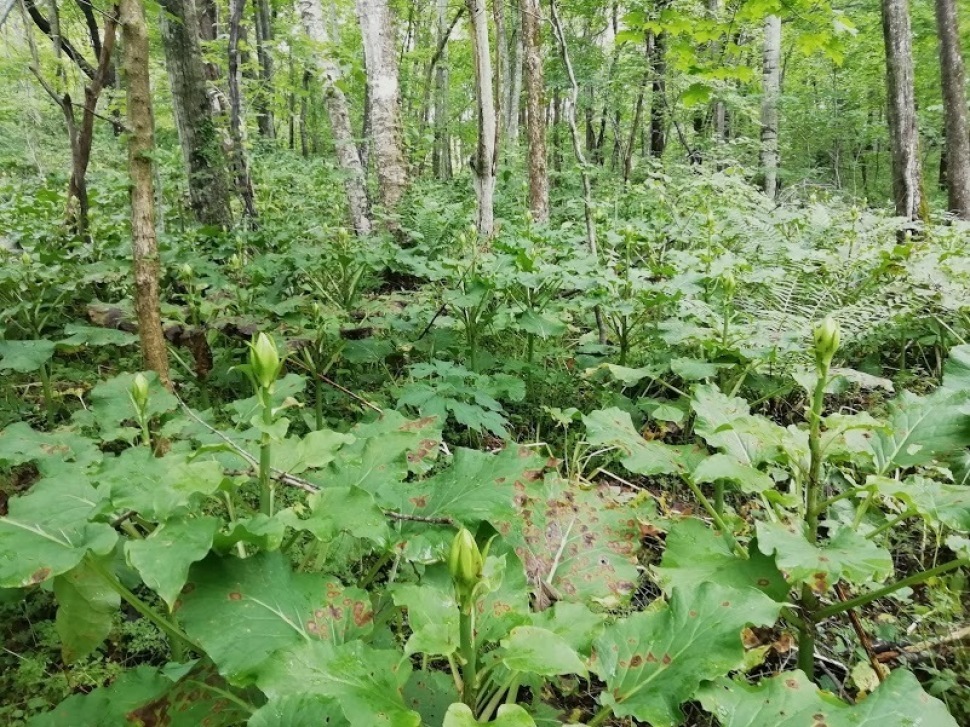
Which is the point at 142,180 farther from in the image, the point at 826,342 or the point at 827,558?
the point at 827,558

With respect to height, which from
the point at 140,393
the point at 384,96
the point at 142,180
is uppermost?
the point at 384,96

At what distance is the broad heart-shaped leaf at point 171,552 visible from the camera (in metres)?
1.10

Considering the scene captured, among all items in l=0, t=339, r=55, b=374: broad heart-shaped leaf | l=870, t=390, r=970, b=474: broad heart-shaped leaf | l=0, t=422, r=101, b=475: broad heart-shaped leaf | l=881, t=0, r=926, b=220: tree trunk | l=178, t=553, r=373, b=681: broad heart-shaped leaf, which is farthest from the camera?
l=881, t=0, r=926, b=220: tree trunk

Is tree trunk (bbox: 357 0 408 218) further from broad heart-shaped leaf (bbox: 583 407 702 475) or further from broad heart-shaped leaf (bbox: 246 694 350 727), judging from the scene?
broad heart-shaped leaf (bbox: 246 694 350 727)

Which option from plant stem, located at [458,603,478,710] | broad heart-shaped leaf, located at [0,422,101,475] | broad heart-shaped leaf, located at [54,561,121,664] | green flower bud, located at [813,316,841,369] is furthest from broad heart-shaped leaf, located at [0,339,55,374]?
green flower bud, located at [813,316,841,369]

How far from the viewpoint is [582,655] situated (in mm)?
1188

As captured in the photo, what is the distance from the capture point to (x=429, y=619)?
1155 millimetres

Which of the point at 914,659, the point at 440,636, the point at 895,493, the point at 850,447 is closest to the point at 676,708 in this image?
the point at 440,636

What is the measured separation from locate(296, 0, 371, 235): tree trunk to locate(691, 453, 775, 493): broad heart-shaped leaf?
5431mm

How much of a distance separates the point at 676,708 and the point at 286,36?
6.69m

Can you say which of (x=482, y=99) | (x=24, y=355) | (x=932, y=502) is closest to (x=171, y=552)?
(x=932, y=502)

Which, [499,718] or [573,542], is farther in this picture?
[573,542]

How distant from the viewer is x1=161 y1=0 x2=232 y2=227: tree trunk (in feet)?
17.6

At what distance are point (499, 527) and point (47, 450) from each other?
134 centimetres
